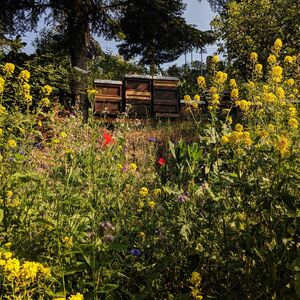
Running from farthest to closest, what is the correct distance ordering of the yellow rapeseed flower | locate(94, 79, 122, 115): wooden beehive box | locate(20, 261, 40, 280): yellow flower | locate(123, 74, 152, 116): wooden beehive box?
locate(123, 74, 152, 116): wooden beehive box, locate(94, 79, 122, 115): wooden beehive box, the yellow rapeseed flower, locate(20, 261, 40, 280): yellow flower

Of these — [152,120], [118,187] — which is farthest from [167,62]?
[118,187]

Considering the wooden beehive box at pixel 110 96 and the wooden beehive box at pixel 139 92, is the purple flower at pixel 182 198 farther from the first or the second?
the wooden beehive box at pixel 139 92

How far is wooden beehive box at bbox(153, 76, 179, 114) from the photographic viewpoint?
11.8 metres

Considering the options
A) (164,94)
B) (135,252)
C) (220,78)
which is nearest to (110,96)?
(164,94)

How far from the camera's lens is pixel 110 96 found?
1134 cm

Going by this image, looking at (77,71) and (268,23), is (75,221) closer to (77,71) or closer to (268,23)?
(77,71)

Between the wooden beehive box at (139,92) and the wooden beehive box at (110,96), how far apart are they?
0.70 feet

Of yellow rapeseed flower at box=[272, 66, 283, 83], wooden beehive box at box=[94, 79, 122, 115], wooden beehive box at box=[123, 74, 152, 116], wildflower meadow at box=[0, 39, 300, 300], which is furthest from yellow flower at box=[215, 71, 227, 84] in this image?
wooden beehive box at box=[123, 74, 152, 116]

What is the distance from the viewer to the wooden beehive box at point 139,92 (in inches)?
454

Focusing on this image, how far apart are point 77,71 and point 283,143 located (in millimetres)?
8884

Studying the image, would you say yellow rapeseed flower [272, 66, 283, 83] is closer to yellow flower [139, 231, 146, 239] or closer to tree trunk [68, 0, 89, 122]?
yellow flower [139, 231, 146, 239]

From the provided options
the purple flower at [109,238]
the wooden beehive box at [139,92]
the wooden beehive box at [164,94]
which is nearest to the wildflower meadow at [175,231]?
the purple flower at [109,238]

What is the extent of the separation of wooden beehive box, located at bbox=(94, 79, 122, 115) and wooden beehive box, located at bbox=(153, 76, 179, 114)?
0.93 meters

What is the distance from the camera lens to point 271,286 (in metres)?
2.08
